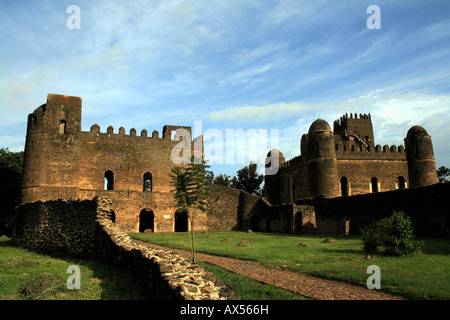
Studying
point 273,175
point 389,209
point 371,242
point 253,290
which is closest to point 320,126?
point 273,175

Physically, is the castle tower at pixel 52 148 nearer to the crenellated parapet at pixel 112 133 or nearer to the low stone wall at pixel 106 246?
the crenellated parapet at pixel 112 133

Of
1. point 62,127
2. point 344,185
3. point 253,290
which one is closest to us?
point 253,290

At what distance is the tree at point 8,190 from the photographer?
3328cm

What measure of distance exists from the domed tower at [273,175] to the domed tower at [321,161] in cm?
916

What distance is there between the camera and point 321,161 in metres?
33.8

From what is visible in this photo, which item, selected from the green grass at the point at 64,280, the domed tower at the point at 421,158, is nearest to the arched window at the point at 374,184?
the domed tower at the point at 421,158

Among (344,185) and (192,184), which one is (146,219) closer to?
(344,185)

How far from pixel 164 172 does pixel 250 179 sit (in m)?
25.0

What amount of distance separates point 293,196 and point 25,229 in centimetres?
2890

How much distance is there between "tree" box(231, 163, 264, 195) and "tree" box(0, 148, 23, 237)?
106 feet

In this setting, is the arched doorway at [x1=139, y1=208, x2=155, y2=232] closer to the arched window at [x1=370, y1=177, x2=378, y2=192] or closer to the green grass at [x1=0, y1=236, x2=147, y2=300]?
→ the green grass at [x1=0, y1=236, x2=147, y2=300]

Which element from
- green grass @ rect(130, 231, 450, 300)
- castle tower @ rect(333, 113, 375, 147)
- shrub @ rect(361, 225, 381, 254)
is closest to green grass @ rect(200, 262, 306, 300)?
green grass @ rect(130, 231, 450, 300)

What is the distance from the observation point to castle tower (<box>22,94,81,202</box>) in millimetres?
27484
